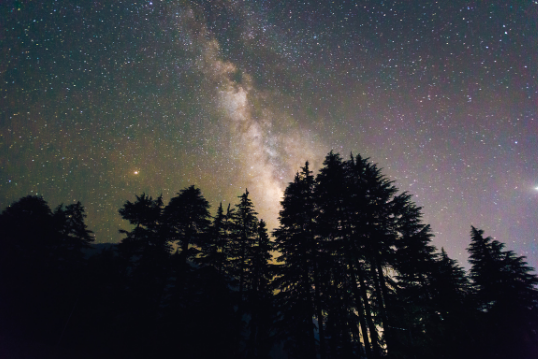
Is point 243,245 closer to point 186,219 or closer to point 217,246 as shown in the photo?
point 217,246

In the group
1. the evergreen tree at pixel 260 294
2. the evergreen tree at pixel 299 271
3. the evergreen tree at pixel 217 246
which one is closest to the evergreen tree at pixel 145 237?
the evergreen tree at pixel 217 246

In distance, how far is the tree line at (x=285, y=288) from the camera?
40.9 feet

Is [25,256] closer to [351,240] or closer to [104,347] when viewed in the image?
[104,347]

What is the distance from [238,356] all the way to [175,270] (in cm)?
909

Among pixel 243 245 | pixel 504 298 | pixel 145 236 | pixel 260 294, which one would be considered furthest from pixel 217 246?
pixel 504 298

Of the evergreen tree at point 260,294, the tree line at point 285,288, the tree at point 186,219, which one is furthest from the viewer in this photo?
the tree at point 186,219

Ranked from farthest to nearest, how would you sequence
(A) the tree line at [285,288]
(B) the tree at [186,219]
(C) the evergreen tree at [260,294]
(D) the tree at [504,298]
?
(B) the tree at [186,219]
(D) the tree at [504,298]
(C) the evergreen tree at [260,294]
(A) the tree line at [285,288]

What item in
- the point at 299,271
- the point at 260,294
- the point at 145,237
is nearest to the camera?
the point at 299,271

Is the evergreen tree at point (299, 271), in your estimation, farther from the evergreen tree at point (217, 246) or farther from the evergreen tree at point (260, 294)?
the evergreen tree at point (217, 246)

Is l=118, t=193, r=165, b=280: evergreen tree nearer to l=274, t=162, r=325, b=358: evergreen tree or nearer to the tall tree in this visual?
the tall tree

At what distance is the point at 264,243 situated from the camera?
20375 millimetres

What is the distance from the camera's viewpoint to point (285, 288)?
1498cm

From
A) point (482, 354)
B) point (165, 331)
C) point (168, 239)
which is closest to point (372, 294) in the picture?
point (482, 354)

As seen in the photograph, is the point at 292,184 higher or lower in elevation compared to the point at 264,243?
higher
